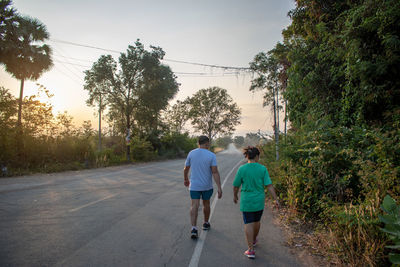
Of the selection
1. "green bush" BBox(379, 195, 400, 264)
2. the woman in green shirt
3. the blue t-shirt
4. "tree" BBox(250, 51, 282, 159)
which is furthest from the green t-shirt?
"tree" BBox(250, 51, 282, 159)

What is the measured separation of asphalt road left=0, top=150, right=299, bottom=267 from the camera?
3.77 meters

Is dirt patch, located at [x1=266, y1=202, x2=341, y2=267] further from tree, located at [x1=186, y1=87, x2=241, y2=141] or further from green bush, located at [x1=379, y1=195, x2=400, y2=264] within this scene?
tree, located at [x1=186, y1=87, x2=241, y2=141]

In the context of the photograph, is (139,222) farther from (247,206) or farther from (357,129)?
(357,129)

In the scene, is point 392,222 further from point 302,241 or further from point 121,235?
point 121,235

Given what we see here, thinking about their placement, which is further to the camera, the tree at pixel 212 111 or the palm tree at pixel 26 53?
the tree at pixel 212 111

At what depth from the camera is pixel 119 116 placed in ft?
105

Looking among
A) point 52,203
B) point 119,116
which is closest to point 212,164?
point 52,203

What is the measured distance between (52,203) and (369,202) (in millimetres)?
7696

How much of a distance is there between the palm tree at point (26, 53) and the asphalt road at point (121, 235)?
13.3 meters

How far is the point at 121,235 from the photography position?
4.76 meters

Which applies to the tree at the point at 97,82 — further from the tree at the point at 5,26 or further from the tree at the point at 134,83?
the tree at the point at 5,26

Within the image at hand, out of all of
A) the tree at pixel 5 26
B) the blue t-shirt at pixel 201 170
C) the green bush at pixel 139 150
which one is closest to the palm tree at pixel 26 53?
the tree at pixel 5 26

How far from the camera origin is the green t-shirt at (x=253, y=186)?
397 centimetres

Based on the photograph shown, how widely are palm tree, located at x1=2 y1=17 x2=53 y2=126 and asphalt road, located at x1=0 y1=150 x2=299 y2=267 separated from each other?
13289 mm
